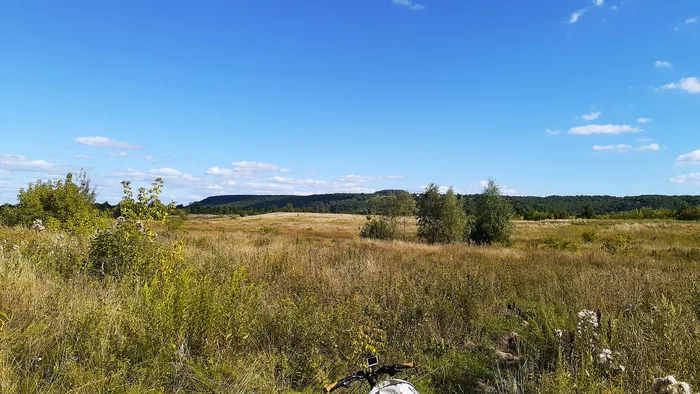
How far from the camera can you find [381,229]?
110 feet

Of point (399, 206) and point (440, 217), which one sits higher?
point (399, 206)

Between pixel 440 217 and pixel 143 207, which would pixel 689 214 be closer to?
pixel 440 217

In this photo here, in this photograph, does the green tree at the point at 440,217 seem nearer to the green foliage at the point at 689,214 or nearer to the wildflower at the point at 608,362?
the wildflower at the point at 608,362

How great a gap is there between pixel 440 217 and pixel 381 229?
5468mm

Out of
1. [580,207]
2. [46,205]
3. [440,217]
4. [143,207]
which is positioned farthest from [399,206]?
[580,207]

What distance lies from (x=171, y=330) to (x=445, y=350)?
3558 millimetres

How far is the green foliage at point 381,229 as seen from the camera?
33312 mm

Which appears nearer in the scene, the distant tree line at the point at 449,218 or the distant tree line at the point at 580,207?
the distant tree line at the point at 449,218

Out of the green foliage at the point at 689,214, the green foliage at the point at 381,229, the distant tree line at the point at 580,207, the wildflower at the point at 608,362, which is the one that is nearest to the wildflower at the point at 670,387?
the wildflower at the point at 608,362

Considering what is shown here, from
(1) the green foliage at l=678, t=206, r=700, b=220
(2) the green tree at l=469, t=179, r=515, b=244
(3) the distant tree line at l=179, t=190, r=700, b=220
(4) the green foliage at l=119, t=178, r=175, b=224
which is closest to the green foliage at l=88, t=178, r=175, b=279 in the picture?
(4) the green foliage at l=119, t=178, r=175, b=224

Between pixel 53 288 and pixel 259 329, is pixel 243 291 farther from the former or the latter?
pixel 53 288

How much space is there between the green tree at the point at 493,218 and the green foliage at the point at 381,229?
7.27m

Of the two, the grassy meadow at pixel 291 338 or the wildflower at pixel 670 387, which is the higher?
the wildflower at pixel 670 387

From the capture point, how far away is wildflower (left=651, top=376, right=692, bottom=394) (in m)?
2.27
